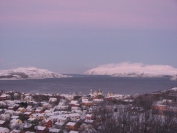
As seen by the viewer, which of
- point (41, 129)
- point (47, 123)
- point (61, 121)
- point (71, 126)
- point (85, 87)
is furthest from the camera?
point (85, 87)

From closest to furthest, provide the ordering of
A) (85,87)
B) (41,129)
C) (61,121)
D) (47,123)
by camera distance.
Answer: (41,129) → (47,123) → (61,121) → (85,87)

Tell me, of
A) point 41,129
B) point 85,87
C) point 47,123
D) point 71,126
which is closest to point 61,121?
point 47,123

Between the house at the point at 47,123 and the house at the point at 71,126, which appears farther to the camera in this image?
the house at the point at 47,123

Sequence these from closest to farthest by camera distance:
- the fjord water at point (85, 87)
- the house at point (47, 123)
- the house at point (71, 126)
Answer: the house at point (71, 126)
the house at point (47, 123)
the fjord water at point (85, 87)

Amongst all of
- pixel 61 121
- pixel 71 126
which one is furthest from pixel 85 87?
pixel 71 126

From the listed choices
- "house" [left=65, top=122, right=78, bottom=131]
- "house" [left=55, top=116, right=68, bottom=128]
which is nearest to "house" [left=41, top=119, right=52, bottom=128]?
"house" [left=55, top=116, right=68, bottom=128]

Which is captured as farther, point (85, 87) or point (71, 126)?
point (85, 87)

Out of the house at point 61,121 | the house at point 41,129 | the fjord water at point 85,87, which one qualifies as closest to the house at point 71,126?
the house at point 61,121

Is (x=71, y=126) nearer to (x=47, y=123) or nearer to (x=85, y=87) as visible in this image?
(x=47, y=123)

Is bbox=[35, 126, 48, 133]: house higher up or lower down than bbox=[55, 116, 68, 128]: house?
lower down

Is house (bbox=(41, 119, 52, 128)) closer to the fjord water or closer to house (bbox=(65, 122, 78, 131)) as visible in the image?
house (bbox=(65, 122, 78, 131))

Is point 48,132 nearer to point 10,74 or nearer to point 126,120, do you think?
point 126,120

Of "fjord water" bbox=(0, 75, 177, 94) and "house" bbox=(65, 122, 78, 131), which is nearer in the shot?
"house" bbox=(65, 122, 78, 131)

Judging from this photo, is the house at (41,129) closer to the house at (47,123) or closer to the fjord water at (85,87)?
the house at (47,123)
